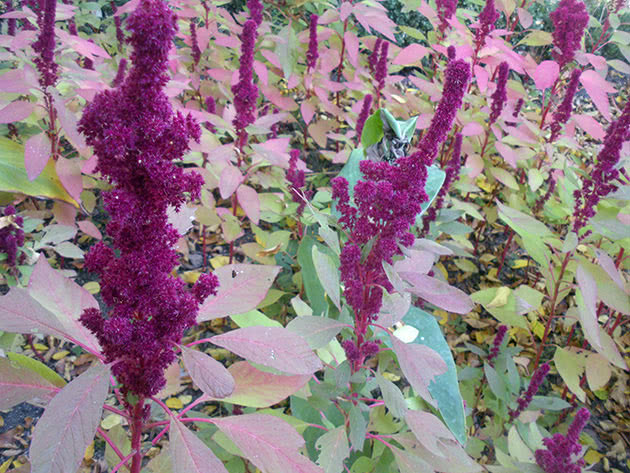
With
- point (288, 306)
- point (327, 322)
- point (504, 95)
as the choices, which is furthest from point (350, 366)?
point (504, 95)

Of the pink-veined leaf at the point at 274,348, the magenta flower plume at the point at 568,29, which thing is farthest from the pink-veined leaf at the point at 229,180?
the magenta flower plume at the point at 568,29

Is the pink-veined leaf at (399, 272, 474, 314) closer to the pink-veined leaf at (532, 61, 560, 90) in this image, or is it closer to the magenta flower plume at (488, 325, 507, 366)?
the magenta flower plume at (488, 325, 507, 366)

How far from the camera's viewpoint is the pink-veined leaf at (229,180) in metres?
1.86

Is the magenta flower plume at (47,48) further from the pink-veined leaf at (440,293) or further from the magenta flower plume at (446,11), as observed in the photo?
the magenta flower plume at (446,11)

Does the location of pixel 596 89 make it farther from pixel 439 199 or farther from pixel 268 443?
pixel 268 443

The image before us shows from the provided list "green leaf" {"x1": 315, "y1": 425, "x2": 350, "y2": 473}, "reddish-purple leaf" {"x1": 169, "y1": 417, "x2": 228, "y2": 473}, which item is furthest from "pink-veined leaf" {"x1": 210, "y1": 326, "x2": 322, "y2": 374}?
"green leaf" {"x1": 315, "y1": 425, "x2": 350, "y2": 473}

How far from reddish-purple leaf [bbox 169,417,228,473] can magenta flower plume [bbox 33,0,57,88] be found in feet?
5.01

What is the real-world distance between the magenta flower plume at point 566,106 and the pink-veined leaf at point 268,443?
7.02 ft

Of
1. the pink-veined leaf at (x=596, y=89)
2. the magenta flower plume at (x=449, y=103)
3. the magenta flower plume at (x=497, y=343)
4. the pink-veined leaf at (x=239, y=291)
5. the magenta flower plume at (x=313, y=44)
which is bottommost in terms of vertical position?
the magenta flower plume at (x=497, y=343)

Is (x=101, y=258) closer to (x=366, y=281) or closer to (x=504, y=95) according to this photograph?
(x=366, y=281)

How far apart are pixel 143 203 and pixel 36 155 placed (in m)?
1.22

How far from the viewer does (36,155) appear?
1695 mm

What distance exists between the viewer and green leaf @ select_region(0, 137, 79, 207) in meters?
1.80

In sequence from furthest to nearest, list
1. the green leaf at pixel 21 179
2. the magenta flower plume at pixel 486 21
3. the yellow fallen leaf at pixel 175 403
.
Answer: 1. the magenta flower plume at pixel 486 21
2. the yellow fallen leaf at pixel 175 403
3. the green leaf at pixel 21 179
